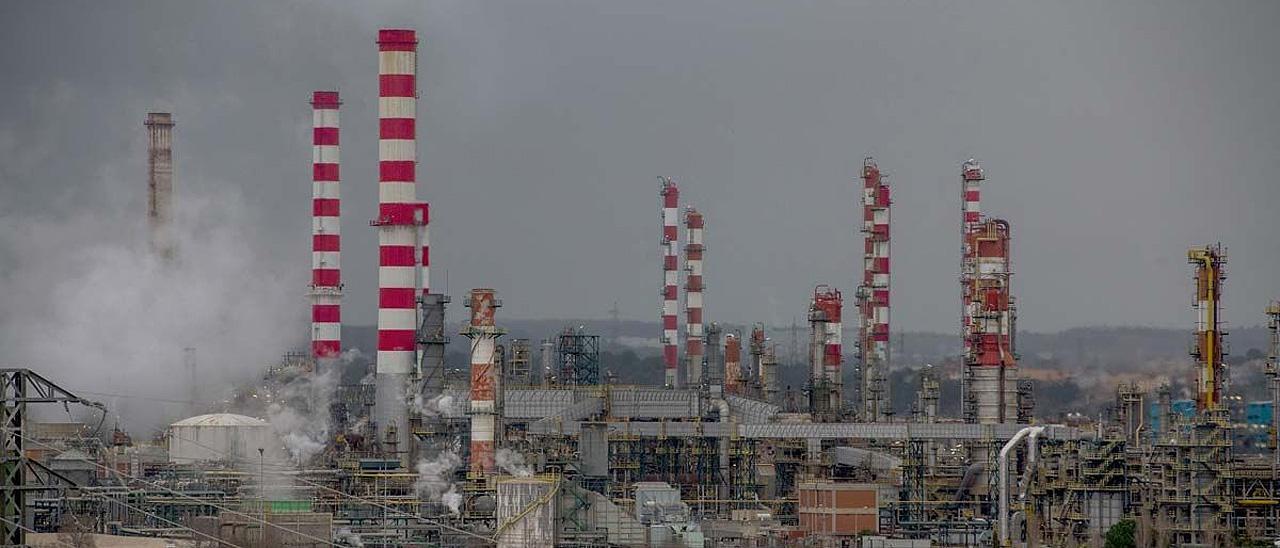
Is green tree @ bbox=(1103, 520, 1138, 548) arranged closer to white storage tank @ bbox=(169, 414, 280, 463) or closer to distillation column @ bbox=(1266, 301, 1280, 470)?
distillation column @ bbox=(1266, 301, 1280, 470)

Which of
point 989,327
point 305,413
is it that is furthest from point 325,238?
point 989,327

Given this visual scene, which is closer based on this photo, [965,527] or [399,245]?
[965,527]

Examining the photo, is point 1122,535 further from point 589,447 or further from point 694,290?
point 694,290

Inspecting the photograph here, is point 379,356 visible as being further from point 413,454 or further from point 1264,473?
point 1264,473

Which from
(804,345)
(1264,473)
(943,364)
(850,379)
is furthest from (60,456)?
(804,345)

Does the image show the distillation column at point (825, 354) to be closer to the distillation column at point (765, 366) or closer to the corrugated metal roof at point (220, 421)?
the distillation column at point (765, 366)

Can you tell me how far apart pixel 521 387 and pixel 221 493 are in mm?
11759

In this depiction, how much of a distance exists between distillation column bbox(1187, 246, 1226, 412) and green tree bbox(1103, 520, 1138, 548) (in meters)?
3.92

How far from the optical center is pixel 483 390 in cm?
3694

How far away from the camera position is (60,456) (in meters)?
36.8

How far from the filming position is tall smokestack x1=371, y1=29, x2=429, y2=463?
41.4 meters

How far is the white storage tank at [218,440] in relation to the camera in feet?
128

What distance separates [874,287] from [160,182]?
16047 millimetres

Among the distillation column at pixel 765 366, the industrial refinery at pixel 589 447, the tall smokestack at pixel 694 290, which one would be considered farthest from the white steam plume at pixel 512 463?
the tall smokestack at pixel 694 290
